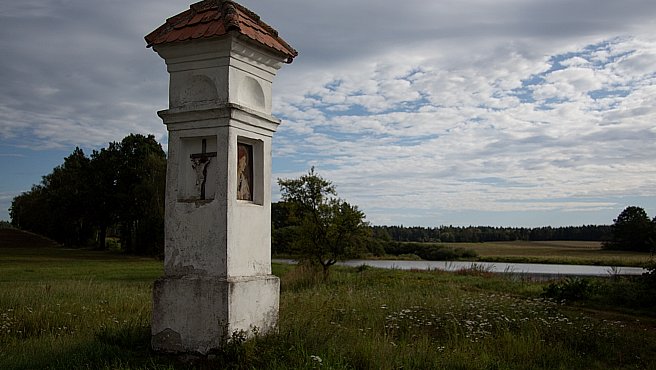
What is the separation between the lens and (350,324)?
8.98 m

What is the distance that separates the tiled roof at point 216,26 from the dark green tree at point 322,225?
1503cm

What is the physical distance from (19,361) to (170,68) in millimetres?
3772

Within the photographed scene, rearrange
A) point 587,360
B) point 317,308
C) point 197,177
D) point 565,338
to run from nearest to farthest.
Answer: point 197,177 → point 587,360 → point 565,338 → point 317,308

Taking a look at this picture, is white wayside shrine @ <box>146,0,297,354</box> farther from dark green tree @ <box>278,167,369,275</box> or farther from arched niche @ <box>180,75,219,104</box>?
dark green tree @ <box>278,167,369,275</box>

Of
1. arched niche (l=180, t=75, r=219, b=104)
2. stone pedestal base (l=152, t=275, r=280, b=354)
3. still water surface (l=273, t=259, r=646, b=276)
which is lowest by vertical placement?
still water surface (l=273, t=259, r=646, b=276)

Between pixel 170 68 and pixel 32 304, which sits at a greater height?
pixel 170 68

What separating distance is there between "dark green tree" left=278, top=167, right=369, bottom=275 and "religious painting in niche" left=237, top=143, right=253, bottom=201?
1491cm

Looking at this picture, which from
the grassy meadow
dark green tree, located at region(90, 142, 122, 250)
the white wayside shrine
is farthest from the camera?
dark green tree, located at region(90, 142, 122, 250)

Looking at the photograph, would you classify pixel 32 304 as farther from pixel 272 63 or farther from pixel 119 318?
pixel 272 63

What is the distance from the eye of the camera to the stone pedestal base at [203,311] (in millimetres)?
6172

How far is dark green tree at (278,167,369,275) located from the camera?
72.0ft

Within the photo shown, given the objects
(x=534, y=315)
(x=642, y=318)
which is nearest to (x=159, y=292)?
(x=534, y=315)

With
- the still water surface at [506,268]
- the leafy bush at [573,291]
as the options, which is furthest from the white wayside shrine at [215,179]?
the still water surface at [506,268]

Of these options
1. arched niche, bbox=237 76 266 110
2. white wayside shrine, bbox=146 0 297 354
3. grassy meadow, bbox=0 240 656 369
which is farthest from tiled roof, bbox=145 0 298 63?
grassy meadow, bbox=0 240 656 369
